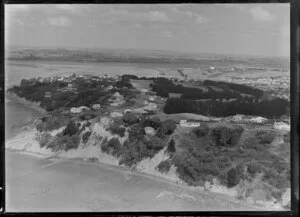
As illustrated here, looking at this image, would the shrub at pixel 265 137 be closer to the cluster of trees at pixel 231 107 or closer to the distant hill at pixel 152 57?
the cluster of trees at pixel 231 107

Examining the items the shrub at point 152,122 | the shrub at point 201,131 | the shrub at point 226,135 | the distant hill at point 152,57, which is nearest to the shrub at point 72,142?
the shrub at point 152,122

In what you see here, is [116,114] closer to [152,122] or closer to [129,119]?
[129,119]

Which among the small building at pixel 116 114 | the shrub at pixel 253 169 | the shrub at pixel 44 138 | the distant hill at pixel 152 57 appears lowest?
the shrub at pixel 253 169

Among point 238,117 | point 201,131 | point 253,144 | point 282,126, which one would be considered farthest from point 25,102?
point 282,126

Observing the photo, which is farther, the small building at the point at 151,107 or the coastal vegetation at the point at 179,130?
the small building at the point at 151,107

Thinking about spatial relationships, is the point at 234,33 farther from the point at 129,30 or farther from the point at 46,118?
the point at 46,118

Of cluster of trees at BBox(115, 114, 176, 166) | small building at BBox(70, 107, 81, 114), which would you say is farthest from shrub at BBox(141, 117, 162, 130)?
small building at BBox(70, 107, 81, 114)
